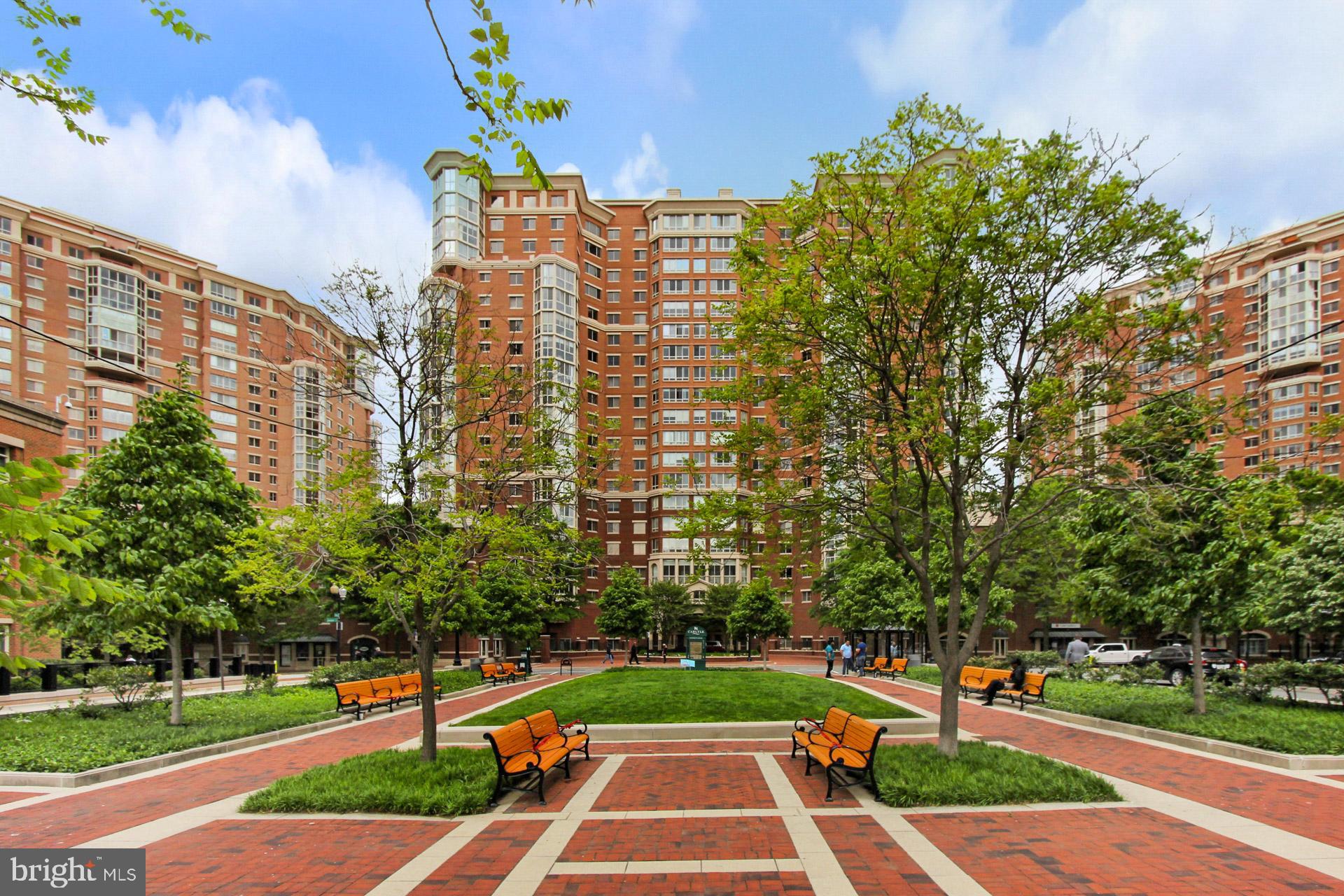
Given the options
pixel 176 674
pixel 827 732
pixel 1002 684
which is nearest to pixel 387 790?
pixel 827 732

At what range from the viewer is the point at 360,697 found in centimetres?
1884

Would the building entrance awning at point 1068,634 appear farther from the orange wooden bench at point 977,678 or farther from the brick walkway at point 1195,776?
the brick walkway at point 1195,776

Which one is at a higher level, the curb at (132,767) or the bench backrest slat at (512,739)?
the bench backrest slat at (512,739)

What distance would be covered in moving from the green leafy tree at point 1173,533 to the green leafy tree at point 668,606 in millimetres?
40689

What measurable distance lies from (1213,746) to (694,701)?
9.75 m

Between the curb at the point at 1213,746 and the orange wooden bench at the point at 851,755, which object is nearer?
the orange wooden bench at the point at 851,755

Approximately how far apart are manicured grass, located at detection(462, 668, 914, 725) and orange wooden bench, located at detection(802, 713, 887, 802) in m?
4.09

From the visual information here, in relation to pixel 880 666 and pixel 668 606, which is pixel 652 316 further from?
pixel 880 666

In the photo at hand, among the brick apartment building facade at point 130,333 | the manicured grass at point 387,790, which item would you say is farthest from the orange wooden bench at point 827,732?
the brick apartment building facade at point 130,333

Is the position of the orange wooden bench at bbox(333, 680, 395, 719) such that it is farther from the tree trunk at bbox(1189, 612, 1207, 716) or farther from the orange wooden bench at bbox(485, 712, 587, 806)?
the tree trunk at bbox(1189, 612, 1207, 716)

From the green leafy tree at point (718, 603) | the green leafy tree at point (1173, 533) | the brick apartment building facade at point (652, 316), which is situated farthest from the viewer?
the brick apartment building facade at point (652, 316)

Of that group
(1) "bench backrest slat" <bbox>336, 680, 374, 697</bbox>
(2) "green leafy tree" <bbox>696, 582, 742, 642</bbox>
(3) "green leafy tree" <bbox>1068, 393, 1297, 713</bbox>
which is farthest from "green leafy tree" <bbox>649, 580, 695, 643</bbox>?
(3) "green leafy tree" <bbox>1068, 393, 1297, 713</bbox>

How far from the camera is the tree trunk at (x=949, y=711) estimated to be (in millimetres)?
11125

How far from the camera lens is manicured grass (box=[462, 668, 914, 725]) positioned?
1526 cm
